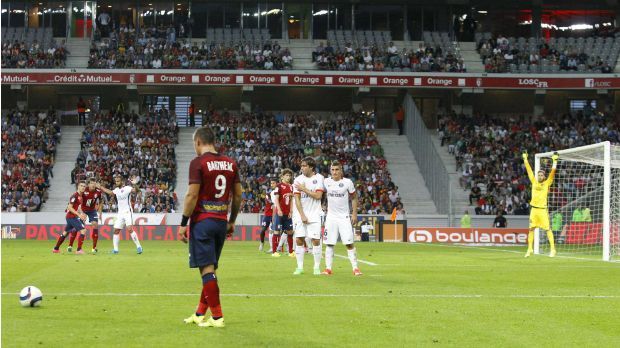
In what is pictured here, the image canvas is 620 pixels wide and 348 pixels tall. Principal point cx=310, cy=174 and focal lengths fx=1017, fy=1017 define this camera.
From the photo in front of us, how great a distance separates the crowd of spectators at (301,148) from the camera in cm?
5006

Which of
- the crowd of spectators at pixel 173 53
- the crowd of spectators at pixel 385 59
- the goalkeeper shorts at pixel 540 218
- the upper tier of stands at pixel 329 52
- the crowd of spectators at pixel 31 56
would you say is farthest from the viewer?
the crowd of spectators at pixel 385 59

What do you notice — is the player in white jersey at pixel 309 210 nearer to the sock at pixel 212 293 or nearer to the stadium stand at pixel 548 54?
the sock at pixel 212 293

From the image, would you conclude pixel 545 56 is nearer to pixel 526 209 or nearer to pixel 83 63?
pixel 526 209

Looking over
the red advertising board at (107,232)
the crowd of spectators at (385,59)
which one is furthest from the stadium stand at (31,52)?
the crowd of spectators at (385,59)

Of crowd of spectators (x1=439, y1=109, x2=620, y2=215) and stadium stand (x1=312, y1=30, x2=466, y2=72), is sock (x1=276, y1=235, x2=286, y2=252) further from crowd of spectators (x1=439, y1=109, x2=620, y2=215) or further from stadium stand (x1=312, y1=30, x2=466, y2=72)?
stadium stand (x1=312, y1=30, x2=466, y2=72)

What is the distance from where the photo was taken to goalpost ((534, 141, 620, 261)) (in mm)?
27594

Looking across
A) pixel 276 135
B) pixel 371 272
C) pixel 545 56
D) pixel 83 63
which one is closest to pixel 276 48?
pixel 276 135

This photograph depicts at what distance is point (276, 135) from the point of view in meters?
56.2

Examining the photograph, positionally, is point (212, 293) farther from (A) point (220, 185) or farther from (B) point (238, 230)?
(B) point (238, 230)

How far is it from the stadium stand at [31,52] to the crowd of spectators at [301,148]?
30.3 feet

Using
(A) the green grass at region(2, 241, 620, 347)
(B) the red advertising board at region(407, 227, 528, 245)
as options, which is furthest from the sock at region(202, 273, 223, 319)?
(B) the red advertising board at region(407, 227, 528, 245)

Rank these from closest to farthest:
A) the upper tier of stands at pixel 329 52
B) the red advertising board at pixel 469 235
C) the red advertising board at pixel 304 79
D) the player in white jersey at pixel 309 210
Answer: the player in white jersey at pixel 309 210 < the red advertising board at pixel 469 235 < the red advertising board at pixel 304 79 < the upper tier of stands at pixel 329 52

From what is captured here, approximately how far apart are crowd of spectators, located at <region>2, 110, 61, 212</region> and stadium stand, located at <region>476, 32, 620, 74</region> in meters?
25.3

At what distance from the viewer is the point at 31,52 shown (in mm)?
56969
